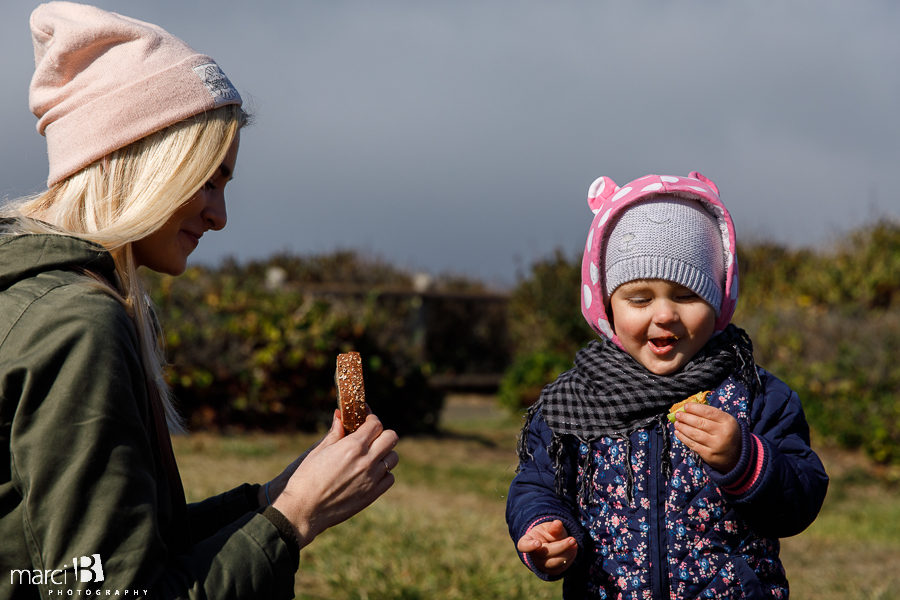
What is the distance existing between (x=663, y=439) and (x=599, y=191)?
2.82ft

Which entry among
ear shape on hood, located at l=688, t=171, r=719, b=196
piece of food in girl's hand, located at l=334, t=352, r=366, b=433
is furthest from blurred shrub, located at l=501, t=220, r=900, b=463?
piece of food in girl's hand, located at l=334, t=352, r=366, b=433

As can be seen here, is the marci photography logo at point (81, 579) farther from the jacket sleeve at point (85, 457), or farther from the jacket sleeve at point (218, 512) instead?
the jacket sleeve at point (218, 512)

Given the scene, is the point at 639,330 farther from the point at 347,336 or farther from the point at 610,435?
the point at 347,336

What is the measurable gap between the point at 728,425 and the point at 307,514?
109 centimetres

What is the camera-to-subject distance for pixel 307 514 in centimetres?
196

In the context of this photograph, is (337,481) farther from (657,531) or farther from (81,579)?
(657,531)

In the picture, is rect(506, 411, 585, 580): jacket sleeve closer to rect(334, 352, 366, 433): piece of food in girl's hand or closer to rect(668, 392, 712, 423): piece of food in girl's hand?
rect(668, 392, 712, 423): piece of food in girl's hand

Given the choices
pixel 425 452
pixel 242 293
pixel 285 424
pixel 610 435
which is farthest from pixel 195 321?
pixel 610 435

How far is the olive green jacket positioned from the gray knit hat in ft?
4.39

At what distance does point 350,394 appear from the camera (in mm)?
2248

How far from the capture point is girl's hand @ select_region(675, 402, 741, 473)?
227cm

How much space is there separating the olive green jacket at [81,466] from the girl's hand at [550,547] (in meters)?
0.73

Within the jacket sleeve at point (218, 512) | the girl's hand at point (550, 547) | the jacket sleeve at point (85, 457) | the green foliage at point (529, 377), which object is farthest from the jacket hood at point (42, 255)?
the green foliage at point (529, 377)

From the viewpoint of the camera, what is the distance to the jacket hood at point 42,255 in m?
1.84
